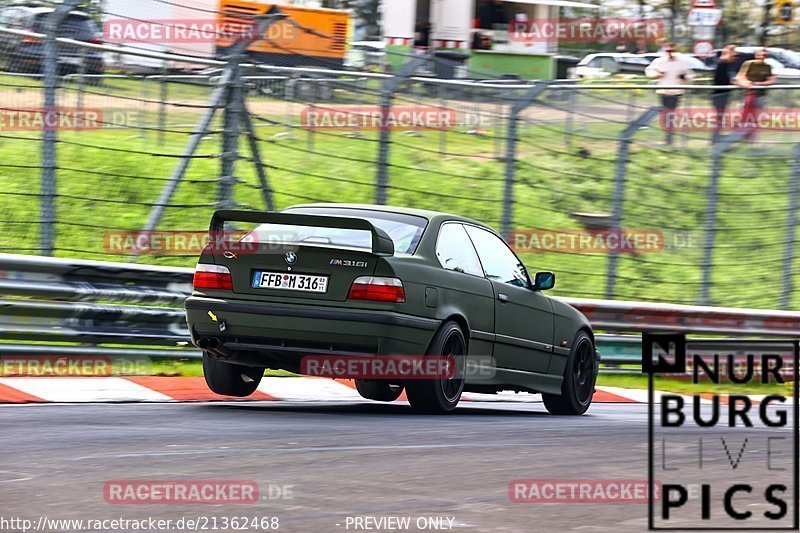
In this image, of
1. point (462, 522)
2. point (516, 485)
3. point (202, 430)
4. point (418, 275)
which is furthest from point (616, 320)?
point (462, 522)

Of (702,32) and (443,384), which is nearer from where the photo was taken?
(443,384)

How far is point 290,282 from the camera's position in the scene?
852 centimetres

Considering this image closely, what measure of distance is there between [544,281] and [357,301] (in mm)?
2041

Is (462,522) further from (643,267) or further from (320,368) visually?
(643,267)

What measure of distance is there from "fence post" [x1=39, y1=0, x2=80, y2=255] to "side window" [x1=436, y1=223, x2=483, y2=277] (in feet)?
10.6

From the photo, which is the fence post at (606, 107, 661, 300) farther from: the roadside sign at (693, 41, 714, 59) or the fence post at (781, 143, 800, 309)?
the roadside sign at (693, 41, 714, 59)

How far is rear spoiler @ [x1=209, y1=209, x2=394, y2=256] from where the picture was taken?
8.22 meters

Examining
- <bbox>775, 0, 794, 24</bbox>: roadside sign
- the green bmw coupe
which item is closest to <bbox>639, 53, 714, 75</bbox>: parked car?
<bbox>775, 0, 794, 24</bbox>: roadside sign

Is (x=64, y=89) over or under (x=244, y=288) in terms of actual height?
over

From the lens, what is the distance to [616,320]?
45.6ft

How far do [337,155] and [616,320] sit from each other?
3168mm

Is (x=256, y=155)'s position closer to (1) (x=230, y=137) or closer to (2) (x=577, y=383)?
(1) (x=230, y=137)

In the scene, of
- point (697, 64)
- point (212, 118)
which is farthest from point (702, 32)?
point (212, 118)

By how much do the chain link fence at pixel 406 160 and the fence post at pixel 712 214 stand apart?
0.02 m
